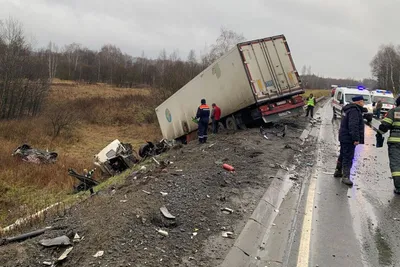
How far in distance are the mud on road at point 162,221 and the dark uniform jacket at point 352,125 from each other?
1.58m

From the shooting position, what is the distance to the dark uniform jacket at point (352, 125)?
6.41 m

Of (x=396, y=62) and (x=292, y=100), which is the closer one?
(x=292, y=100)

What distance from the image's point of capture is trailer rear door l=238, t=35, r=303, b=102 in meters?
11.9

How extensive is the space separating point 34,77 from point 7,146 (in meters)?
14.7

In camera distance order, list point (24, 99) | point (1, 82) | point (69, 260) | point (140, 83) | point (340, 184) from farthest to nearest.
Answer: point (140, 83), point (24, 99), point (1, 82), point (340, 184), point (69, 260)

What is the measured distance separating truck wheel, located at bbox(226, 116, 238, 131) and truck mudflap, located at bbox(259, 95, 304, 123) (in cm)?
145

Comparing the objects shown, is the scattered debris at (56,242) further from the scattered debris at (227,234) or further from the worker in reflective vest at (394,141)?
the worker in reflective vest at (394,141)

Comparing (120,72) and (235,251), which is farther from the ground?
(120,72)

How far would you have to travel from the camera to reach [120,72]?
7106 centimetres

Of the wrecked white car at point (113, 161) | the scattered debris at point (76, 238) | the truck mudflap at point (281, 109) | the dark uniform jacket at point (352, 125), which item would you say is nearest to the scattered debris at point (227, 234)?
the scattered debris at point (76, 238)

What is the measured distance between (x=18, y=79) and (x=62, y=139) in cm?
879

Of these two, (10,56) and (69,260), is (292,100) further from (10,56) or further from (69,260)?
(10,56)

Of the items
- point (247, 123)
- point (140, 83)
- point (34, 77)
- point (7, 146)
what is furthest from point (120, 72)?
point (247, 123)

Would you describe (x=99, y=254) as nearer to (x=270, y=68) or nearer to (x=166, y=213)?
(x=166, y=213)
